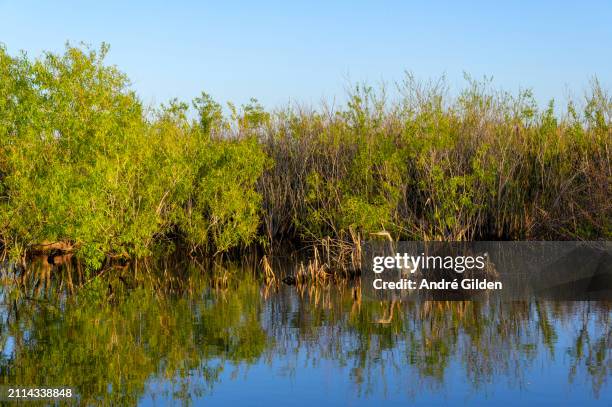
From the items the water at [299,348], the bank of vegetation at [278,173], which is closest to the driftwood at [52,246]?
the bank of vegetation at [278,173]

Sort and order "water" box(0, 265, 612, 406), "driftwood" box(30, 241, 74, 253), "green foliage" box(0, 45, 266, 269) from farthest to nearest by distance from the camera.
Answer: "driftwood" box(30, 241, 74, 253)
"green foliage" box(0, 45, 266, 269)
"water" box(0, 265, 612, 406)

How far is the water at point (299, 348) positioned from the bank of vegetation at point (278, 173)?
3004 mm

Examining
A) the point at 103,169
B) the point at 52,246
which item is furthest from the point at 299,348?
the point at 52,246

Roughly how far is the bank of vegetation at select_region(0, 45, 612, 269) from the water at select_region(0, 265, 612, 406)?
3004 millimetres

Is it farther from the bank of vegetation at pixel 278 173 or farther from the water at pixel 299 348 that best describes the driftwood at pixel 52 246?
the water at pixel 299 348

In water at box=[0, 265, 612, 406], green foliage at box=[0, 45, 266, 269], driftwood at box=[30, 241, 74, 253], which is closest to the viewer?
water at box=[0, 265, 612, 406]

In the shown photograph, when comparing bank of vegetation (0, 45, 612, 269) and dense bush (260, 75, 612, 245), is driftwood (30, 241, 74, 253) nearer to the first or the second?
bank of vegetation (0, 45, 612, 269)

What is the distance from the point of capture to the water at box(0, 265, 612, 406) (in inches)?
434

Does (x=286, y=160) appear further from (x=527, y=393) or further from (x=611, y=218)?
(x=527, y=393)

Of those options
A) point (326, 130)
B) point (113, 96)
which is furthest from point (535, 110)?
point (113, 96)

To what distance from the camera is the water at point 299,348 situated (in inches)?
434

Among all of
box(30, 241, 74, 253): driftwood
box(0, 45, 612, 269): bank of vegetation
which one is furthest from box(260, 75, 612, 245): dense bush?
box(30, 241, 74, 253): driftwood

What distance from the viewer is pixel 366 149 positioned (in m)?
25.9

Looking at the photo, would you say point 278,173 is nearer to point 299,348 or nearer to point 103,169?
point 103,169
